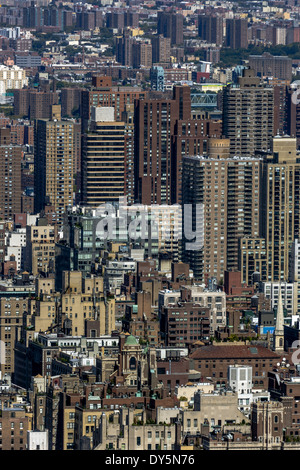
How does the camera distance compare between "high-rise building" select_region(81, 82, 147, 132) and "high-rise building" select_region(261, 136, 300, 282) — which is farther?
"high-rise building" select_region(81, 82, 147, 132)

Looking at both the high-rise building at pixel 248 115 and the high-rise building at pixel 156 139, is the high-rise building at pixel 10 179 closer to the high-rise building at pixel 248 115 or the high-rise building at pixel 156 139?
the high-rise building at pixel 156 139

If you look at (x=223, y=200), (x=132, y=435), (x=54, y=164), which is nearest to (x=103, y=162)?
(x=54, y=164)

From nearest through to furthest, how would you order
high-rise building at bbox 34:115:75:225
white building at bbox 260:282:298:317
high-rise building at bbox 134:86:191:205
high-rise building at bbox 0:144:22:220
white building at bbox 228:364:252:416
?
white building at bbox 228:364:252:416 < white building at bbox 260:282:298:317 < high-rise building at bbox 134:86:191:205 < high-rise building at bbox 34:115:75:225 < high-rise building at bbox 0:144:22:220

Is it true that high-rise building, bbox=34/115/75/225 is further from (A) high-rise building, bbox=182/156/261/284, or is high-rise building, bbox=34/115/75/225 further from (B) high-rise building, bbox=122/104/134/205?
(A) high-rise building, bbox=182/156/261/284

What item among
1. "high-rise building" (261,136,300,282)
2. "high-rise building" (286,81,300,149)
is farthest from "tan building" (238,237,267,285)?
"high-rise building" (286,81,300,149)

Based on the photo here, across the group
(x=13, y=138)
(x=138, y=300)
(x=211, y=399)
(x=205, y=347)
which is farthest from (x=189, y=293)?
(x=13, y=138)

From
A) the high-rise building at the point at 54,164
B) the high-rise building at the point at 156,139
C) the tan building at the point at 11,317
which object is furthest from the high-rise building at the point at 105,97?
the tan building at the point at 11,317
